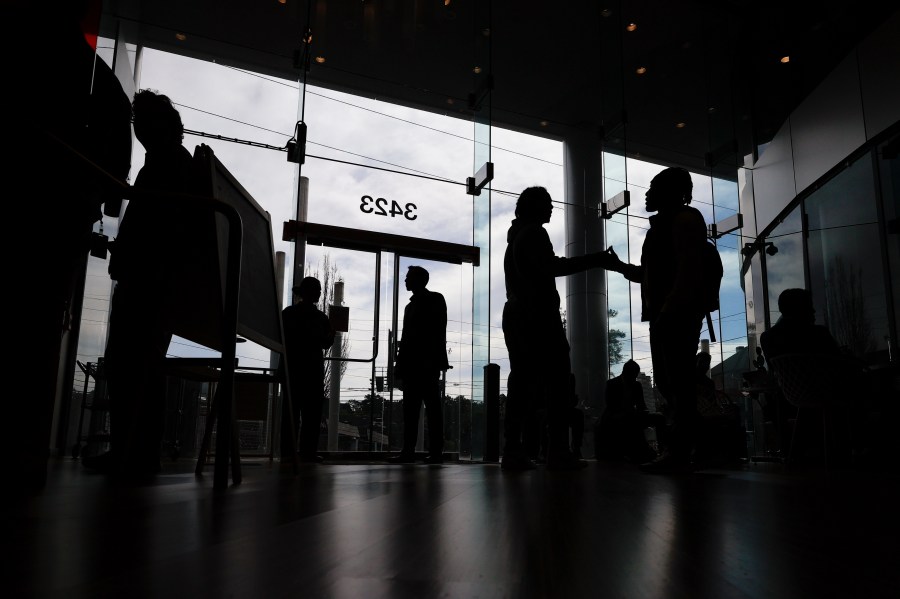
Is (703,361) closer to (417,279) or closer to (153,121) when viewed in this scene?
(417,279)

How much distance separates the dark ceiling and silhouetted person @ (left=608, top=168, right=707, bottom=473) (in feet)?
18.6

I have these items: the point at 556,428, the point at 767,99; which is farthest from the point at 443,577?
the point at 767,99

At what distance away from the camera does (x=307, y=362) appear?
5.05 meters

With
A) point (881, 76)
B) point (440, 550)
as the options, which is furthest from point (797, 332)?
point (440, 550)

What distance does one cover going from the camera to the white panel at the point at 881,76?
6.89 metres

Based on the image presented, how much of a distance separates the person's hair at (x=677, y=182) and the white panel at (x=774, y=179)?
6.62 metres

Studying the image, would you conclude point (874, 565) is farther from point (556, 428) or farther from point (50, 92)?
point (556, 428)

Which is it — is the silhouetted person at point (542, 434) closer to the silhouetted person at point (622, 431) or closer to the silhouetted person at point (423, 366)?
the silhouetted person at point (622, 431)

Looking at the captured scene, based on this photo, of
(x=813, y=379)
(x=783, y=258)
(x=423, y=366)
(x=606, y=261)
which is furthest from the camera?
(x=783, y=258)

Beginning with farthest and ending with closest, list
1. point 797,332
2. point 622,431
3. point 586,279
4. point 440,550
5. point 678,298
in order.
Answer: point 586,279 < point 622,431 < point 797,332 < point 678,298 < point 440,550

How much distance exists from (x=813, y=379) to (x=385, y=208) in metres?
5.36

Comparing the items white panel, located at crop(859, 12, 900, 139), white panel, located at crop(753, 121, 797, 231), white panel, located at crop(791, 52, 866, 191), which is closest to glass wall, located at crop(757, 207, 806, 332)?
white panel, located at crop(753, 121, 797, 231)

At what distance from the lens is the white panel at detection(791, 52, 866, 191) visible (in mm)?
7680

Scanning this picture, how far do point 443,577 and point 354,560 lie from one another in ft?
0.33
